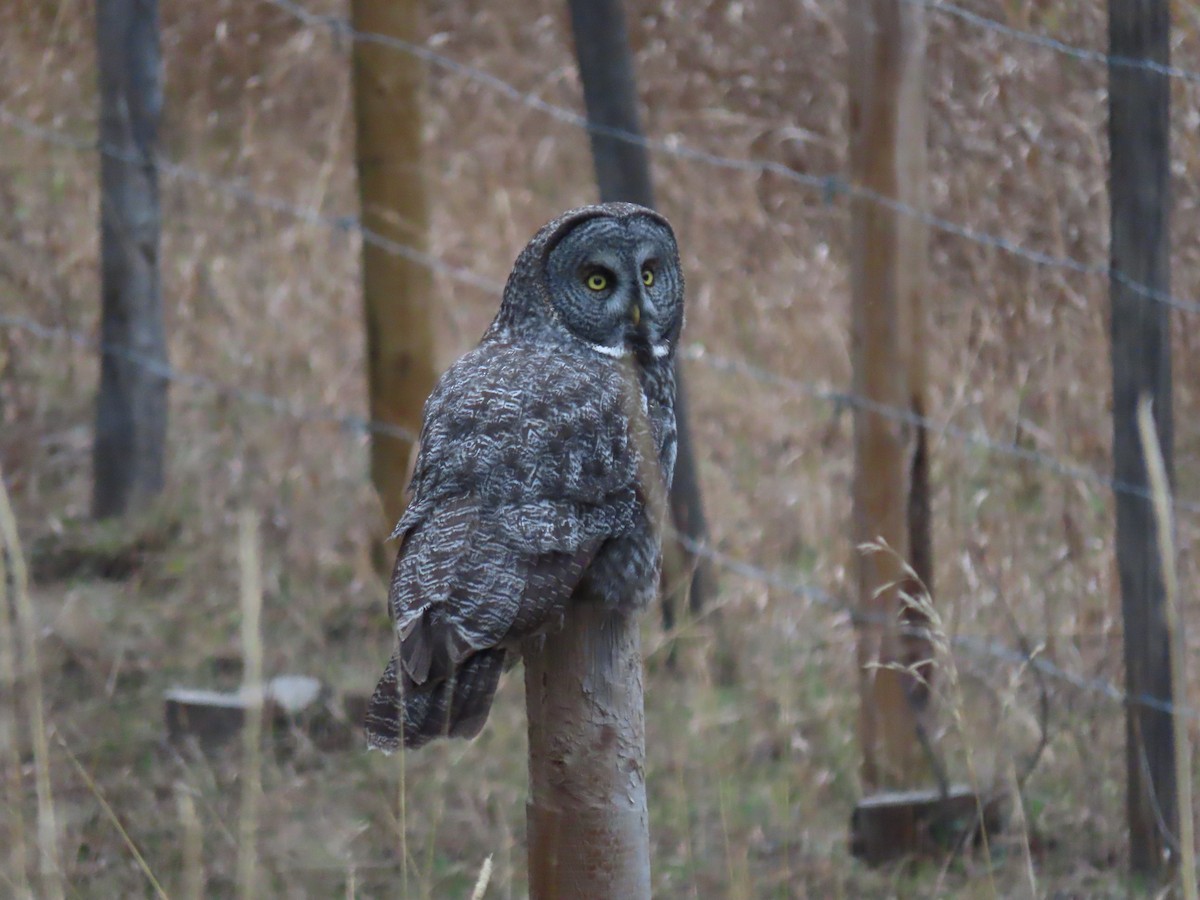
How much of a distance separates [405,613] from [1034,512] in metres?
2.96

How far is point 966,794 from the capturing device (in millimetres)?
3014

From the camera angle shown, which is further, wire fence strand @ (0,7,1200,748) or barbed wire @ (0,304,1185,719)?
Result: barbed wire @ (0,304,1185,719)

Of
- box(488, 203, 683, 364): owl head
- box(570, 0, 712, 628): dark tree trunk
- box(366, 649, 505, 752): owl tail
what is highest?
box(570, 0, 712, 628): dark tree trunk

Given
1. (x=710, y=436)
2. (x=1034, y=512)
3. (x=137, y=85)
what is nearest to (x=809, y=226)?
(x=710, y=436)

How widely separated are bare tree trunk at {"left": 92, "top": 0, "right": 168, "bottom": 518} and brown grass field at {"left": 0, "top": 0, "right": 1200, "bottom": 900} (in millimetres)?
180

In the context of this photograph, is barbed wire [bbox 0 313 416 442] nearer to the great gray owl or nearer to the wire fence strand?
the wire fence strand

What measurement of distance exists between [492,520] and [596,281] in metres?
0.52

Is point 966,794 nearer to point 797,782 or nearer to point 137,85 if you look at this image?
point 797,782

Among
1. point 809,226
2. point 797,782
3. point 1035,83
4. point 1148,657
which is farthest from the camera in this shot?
point 809,226

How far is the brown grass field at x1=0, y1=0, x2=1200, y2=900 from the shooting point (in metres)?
3.02

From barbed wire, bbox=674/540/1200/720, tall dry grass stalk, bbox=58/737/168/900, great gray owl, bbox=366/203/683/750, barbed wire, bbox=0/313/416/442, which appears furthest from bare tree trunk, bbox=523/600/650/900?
barbed wire, bbox=0/313/416/442

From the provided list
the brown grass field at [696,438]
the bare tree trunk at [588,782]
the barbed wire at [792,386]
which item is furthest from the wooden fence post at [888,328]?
the bare tree trunk at [588,782]

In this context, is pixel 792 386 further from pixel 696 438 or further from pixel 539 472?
pixel 696 438

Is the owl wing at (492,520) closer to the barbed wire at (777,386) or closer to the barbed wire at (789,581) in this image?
the barbed wire at (789,581)
